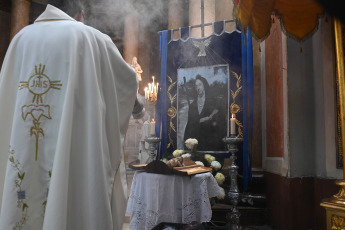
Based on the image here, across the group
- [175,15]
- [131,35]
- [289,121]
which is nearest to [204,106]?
[289,121]

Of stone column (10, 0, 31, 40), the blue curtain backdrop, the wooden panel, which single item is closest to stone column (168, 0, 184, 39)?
the blue curtain backdrop

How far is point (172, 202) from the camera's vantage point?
322 centimetres

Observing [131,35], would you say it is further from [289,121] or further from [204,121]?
[289,121]

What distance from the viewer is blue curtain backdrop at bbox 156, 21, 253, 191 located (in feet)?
16.5

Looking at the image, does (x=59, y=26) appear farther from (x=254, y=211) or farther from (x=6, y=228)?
(x=254, y=211)

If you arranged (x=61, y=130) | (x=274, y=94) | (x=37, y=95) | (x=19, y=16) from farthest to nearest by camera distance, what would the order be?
1. (x=19, y=16)
2. (x=274, y=94)
3. (x=37, y=95)
4. (x=61, y=130)

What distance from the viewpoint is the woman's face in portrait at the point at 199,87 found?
18.1 feet

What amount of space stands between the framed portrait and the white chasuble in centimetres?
350

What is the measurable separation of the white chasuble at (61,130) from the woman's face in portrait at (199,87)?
364cm

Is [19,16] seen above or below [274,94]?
above

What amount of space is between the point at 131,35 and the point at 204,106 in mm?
6403

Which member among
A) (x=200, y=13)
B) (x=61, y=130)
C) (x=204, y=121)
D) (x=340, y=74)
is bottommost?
(x=61, y=130)

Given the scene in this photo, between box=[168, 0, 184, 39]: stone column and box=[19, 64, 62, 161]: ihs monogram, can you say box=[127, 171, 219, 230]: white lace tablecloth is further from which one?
box=[168, 0, 184, 39]: stone column

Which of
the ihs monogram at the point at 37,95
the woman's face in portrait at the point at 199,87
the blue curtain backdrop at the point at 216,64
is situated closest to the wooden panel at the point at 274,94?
the blue curtain backdrop at the point at 216,64
